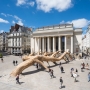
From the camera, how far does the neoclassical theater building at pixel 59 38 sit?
5547 centimetres

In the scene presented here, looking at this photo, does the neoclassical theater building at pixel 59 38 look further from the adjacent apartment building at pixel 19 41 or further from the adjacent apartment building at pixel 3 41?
the adjacent apartment building at pixel 3 41

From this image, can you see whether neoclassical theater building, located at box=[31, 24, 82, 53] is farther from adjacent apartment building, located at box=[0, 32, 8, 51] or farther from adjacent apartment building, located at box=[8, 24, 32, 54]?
adjacent apartment building, located at box=[0, 32, 8, 51]

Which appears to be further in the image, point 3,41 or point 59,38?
point 3,41

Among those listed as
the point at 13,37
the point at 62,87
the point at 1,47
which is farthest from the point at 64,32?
the point at 1,47

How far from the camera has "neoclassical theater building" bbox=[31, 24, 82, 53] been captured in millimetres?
55469

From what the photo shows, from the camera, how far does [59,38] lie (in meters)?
A: 57.0

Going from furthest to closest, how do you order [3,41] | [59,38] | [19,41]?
[3,41] → [19,41] → [59,38]

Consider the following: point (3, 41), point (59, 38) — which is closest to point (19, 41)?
point (59, 38)

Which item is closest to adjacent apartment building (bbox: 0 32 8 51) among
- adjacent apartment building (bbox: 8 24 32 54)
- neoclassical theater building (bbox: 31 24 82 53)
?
adjacent apartment building (bbox: 8 24 32 54)

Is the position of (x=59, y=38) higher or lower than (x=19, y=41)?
higher

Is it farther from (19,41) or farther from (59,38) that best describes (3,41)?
(59,38)

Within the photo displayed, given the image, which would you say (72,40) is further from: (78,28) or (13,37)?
(13,37)

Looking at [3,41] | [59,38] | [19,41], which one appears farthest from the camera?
[3,41]

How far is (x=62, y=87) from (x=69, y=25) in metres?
45.1
